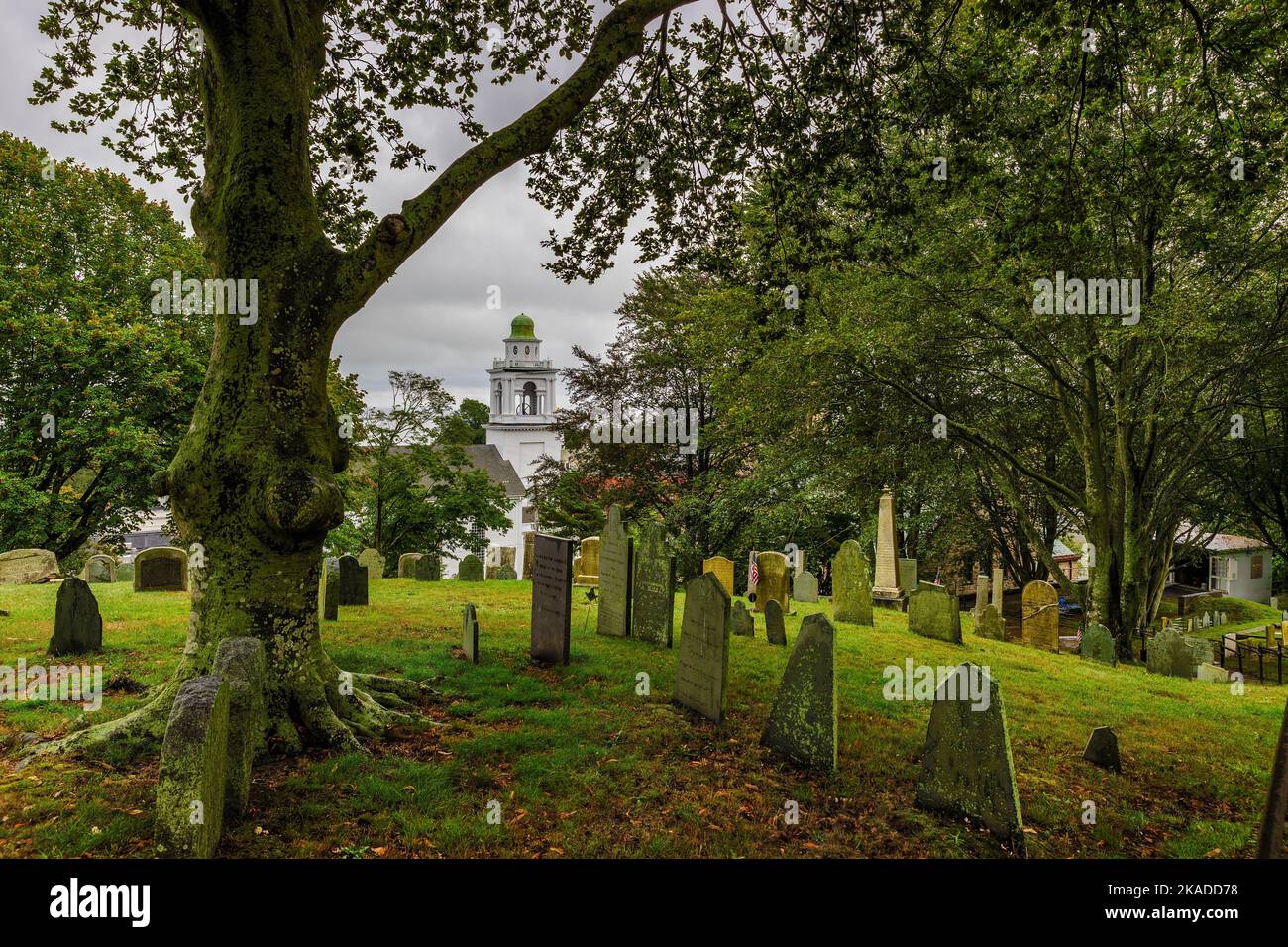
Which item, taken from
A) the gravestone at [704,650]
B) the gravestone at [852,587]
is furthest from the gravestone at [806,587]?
the gravestone at [704,650]

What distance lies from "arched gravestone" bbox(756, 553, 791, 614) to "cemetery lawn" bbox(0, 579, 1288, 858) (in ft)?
16.5

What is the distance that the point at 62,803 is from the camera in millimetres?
3504

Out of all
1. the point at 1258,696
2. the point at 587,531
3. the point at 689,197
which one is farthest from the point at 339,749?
the point at 587,531

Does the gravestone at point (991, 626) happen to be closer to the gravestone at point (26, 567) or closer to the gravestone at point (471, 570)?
the gravestone at point (471, 570)

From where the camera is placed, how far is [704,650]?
233 inches

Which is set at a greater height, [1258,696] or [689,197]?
[689,197]

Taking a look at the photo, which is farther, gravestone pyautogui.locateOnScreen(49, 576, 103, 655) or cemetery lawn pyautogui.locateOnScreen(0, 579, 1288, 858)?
gravestone pyautogui.locateOnScreen(49, 576, 103, 655)

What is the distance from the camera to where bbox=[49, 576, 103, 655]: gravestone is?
22.9 feet

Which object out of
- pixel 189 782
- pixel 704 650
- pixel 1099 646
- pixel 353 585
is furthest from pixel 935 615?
pixel 189 782

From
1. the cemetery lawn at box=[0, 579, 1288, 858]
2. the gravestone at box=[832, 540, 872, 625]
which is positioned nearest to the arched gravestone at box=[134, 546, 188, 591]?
the cemetery lawn at box=[0, 579, 1288, 858]

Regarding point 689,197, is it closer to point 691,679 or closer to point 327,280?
point 327,280

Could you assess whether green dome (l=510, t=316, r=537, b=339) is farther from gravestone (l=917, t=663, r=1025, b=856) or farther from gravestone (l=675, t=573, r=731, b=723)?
gravestone (l=917, t=663, r=1025, b=856)

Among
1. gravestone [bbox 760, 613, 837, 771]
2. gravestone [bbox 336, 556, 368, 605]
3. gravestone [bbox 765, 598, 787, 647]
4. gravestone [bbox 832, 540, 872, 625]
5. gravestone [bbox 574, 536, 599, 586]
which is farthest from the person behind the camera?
gravestone [bbox 574, 536, 599, 586]
